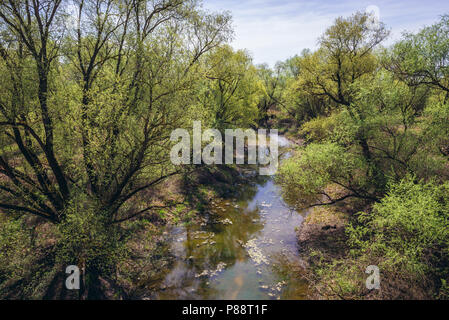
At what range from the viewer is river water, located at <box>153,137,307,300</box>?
11.2 m

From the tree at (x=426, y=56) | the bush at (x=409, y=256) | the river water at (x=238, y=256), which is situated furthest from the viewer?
the tree at (x=426, y=56)

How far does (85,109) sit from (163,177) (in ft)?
17.0

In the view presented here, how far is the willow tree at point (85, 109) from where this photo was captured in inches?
392

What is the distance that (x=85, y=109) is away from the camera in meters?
11.8

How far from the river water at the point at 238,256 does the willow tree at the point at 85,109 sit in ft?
13.3

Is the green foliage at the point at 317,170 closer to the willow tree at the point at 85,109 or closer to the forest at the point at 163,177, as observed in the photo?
the forest at the point at 163,177

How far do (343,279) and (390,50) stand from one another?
15.0 meters

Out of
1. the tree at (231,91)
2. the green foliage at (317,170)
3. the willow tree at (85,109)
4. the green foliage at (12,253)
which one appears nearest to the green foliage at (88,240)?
the willow tree at (85,109)

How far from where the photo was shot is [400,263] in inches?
375

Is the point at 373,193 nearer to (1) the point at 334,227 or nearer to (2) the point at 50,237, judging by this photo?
(1) the point at 334,227

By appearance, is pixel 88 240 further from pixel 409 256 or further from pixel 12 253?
pixel 409 256

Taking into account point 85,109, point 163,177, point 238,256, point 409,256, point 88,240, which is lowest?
point 238,256

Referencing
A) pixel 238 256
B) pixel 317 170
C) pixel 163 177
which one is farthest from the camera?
pixel 317 170

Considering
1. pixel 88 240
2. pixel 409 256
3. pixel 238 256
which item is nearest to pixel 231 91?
pixel 238 256
